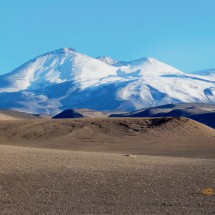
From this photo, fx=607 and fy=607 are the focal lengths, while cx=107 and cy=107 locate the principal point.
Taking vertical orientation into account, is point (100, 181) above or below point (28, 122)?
below

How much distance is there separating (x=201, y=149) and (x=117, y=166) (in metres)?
31.3

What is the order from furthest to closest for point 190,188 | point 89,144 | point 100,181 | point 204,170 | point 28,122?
point 28,122 → point 89,144 → point 204,170 → point 100,181 → point 190,188

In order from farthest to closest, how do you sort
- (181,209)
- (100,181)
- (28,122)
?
1. (28,122)
2. (100,181)
3. (181,209)

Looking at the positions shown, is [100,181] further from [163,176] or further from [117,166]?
[117,166]

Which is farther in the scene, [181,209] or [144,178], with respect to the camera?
[144,178]

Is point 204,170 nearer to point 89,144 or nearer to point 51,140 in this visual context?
point 89,144

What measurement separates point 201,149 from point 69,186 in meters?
42.6

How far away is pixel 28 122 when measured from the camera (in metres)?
93.9

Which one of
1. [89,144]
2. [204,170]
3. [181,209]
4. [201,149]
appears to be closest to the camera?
[181,209]

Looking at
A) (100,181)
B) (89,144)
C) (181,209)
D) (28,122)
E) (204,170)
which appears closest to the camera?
(181,209)

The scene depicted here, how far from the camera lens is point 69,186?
28359 millimetres

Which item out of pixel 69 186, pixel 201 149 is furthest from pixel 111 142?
pixel 69 186

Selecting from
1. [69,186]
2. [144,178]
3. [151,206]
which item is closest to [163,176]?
[144,178]

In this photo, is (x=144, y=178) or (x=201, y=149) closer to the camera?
(x=144, y=178)
